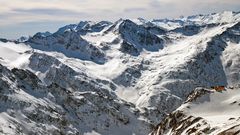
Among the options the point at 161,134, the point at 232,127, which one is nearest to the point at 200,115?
the point at 161,134

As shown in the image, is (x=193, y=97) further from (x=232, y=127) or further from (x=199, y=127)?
(x=232, y=127)

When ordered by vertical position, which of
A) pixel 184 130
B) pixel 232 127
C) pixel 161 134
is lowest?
pixel 161 134

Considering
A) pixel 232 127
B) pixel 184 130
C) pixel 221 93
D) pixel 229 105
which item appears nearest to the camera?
pixel 232 127

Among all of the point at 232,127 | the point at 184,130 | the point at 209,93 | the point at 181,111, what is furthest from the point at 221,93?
the point at 232,127

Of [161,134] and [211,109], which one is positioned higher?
[211,109]

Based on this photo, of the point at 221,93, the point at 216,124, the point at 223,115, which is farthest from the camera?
the point at 221,93

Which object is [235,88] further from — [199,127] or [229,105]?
[199,127]

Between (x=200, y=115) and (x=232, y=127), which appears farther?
(x=200, y=115)

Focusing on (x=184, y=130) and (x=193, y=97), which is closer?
(x=184, y=130)

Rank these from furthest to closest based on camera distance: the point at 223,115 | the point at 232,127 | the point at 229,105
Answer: the point at 229,105, the point at 223,115, the point at 232,127
